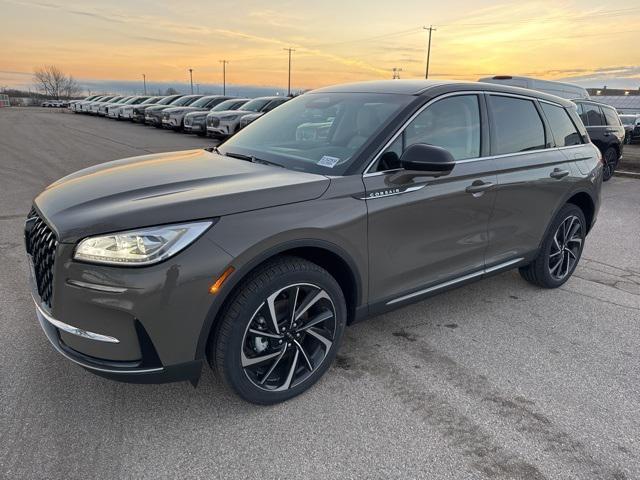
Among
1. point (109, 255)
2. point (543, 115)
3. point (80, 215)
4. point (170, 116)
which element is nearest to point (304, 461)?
point (109, 255)

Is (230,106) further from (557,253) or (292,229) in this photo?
(292,229)

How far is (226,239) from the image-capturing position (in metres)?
2.31

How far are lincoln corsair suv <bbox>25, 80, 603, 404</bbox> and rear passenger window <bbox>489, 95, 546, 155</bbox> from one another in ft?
0.05

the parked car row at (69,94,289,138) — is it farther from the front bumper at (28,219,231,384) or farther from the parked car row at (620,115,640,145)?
the parked car row at (620,115,640,145)

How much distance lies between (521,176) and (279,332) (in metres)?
2.38

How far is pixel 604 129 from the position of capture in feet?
36.4

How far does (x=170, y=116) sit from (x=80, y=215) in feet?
68.4

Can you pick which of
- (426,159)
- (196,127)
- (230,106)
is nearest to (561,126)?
(426,159)

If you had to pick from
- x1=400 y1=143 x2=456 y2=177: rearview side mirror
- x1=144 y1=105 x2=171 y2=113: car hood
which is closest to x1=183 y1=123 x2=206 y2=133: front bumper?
x1=144 y1=105 x2=171 y2=113: car hood

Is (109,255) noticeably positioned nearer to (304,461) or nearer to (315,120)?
(304,461)

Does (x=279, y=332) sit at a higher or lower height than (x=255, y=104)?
lower

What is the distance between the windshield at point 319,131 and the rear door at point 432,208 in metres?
0.21

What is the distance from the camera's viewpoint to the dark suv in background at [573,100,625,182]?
1084 centimetres

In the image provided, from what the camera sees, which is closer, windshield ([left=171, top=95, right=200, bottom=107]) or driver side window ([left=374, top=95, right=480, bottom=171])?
driver side window ([left=374, top=95, right=480, bottom=171])
